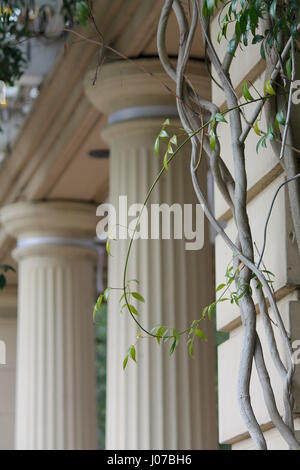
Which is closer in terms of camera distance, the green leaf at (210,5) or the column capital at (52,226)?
the green leaf at (210,5)

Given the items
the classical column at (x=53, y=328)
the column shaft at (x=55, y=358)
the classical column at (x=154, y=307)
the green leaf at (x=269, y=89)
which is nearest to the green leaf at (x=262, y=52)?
the green leaf at (x=269, y=89)

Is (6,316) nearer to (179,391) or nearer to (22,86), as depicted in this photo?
(22,86)

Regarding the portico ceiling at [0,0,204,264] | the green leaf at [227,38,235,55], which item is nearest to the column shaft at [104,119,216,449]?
the portico ceiling at [0,0,204,264]

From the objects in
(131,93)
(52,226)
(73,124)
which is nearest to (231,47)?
(131,93)

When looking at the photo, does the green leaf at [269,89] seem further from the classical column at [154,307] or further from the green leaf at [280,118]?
the classical column at [154,307]

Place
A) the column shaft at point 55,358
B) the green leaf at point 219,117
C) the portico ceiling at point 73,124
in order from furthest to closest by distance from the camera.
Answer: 1. the column shaft at point 55,358
2. the portico ceiling at point 73,124
3. the green leaf at point 219,117

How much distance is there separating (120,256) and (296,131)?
163 inches

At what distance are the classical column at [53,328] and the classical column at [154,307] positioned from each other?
11.3ft

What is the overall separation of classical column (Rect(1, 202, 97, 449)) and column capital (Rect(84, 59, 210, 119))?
11.4ft

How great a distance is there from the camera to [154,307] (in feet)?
23.9

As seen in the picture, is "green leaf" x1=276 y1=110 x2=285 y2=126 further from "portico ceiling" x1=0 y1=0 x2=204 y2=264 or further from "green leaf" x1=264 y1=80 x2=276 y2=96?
"portico ceiling" x1=0 y1=0 x2=204 y2=264

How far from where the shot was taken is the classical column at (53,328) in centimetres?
1093

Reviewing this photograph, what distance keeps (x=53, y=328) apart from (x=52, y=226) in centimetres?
102

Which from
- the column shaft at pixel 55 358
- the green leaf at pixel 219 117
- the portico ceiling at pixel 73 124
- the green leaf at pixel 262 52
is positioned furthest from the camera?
the column shaft at pixel 55 358
